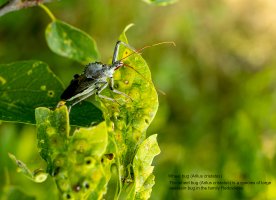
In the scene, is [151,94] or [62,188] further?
[151,94]

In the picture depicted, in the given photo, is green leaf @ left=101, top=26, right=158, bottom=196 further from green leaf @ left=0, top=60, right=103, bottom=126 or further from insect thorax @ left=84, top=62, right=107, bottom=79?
insect thorax @ left=84, top=62, right=107, bottom=79

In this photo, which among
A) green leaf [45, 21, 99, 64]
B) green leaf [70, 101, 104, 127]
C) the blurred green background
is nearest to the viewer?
green leaf [70, 101, 104, 127]

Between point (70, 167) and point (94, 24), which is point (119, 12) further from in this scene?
point (70, 167)

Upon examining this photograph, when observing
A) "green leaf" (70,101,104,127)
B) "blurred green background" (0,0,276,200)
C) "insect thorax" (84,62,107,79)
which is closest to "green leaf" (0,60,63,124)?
"green leaf" (70,101,104,127)

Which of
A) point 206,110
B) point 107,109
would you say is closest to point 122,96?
point 107,109

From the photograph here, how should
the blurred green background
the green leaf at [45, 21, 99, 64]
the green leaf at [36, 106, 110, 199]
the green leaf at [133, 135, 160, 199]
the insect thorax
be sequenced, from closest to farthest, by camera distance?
the green leaf at [36, 106, 110, 199] → the green leaf at [133, 135, 160, 199] → the insect thorax → the green leaf at [45, 21, 99, 64] → the blurred green background

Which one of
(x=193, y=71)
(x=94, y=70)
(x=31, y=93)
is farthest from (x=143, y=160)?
(x=193, y=71)

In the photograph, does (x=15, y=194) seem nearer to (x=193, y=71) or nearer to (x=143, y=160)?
(x=143, y=160)
